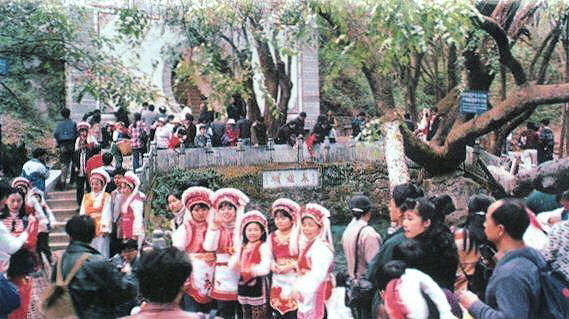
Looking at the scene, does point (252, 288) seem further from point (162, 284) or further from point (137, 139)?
point (137, 139)

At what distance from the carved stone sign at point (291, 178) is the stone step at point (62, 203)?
92.9 inches

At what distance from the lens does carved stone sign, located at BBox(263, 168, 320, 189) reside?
903cm

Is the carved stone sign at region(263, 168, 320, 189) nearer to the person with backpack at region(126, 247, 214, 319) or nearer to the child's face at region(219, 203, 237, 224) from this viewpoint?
the child's face at region(219, 203, 237, 224)

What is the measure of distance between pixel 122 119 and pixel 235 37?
7.87 ft

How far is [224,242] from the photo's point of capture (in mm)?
5457

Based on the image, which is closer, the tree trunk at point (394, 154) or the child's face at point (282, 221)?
the child's face at point (282, 221)

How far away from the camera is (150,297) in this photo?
274cm

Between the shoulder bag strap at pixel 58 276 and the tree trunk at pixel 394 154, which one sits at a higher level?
the tree trunk at pixel 394 154

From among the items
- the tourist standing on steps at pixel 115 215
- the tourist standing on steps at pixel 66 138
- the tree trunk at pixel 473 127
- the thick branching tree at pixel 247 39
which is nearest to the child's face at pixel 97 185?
the tourist standing on steps at pixel 115 215

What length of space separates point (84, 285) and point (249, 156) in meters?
5.55

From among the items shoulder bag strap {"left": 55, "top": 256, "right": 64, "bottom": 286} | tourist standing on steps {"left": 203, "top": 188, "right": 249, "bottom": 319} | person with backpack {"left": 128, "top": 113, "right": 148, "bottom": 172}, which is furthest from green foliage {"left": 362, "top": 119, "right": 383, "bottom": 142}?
shoulder bag strap {"left": 55, "top": 256, "right": 64, "bottom": 286}

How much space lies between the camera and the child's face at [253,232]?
5.27 m

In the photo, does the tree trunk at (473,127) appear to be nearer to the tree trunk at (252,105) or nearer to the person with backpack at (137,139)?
the tree trunk at (252,105)

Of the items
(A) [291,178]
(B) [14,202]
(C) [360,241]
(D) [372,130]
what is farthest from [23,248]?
(A) [291,178]
